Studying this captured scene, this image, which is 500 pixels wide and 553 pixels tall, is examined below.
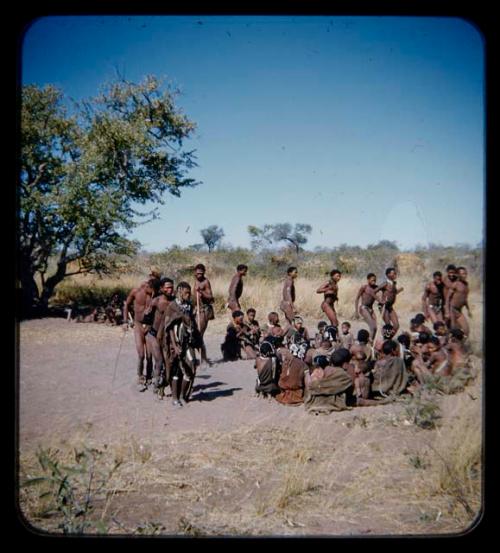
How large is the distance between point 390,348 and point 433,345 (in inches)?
23.3

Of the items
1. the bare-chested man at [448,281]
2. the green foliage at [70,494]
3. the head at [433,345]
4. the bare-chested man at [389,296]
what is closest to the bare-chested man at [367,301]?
the bare-chested man at [389,296]

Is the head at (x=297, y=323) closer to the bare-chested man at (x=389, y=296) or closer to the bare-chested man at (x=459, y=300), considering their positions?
the bare-chested man at (x=389, y=296)

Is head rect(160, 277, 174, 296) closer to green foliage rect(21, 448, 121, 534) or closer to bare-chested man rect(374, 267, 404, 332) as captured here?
green foliage rect(21, 448, 121, 534)

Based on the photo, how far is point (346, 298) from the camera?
54.7ft

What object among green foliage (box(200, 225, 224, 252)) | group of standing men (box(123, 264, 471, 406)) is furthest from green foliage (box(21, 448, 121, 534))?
green foliage (box(200, 225, 224, 252))

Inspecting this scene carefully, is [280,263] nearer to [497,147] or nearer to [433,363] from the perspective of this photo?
[433,363]

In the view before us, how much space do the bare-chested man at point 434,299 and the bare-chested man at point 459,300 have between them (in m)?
0.59

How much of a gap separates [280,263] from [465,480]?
2015 centimetres

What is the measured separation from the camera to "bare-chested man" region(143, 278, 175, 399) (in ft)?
23.8

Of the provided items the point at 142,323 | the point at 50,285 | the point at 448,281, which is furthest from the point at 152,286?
the point at 50,285

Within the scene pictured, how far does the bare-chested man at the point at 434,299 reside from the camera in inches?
373
